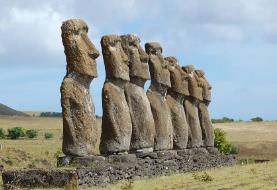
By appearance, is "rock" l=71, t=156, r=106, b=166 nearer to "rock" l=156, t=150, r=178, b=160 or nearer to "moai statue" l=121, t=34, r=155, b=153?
"moai statue" l=121, t=34, r=155, b=153

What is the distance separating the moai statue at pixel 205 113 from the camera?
2895 centimetres

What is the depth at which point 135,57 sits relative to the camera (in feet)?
71.1

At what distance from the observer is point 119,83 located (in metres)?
20.3

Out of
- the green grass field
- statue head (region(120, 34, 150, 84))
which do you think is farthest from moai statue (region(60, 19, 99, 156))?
statue head (region(120, 34, 150, 84))

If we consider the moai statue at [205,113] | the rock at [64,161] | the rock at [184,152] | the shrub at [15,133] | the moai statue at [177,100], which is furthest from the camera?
the shrub at [15,133]

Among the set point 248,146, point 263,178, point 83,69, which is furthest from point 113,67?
point 248,146

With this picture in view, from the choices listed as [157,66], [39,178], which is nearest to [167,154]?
[157,66]

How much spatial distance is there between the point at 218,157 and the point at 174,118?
331 cm

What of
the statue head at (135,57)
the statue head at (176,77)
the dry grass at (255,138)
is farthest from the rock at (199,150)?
the dry grass at (255,138)

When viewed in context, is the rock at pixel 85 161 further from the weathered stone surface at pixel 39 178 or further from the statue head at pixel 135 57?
the statue head at pixel 135 57

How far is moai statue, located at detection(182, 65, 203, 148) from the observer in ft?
89.8

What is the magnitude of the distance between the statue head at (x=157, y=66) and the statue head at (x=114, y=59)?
3480 mm

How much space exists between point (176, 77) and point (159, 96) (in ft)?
8.30

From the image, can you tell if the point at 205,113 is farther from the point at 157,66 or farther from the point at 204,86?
the point at 157,66
